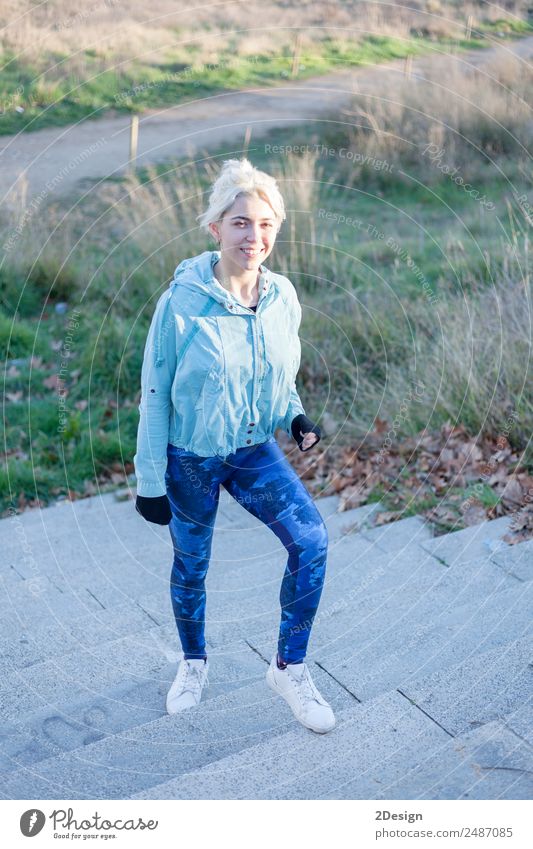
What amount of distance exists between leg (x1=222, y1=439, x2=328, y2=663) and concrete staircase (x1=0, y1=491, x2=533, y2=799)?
1.40 ft

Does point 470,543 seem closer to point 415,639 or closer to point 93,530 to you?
point 415,639

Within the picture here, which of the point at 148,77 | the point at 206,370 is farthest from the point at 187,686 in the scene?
the point at 148,77

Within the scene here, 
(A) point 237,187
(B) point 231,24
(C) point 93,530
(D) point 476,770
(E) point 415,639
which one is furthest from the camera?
(B) point 231,24

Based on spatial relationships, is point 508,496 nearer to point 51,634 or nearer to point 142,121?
point 51,634

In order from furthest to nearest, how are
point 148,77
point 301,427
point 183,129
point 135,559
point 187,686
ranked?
1. point 183,129
2. point 148,77
3. point 135,559
4. point 187,686
5. point 301,427

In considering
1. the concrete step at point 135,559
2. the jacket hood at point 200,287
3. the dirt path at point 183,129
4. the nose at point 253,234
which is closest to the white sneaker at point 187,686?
the concrete step at point 135,559

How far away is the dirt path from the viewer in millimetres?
14531

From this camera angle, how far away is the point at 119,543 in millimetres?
6355

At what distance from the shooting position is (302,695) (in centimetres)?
376

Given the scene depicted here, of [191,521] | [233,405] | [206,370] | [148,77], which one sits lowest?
[191,521]

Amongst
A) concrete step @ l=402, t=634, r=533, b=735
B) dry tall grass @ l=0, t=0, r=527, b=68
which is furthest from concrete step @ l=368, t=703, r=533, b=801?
dry tall grass @ l=0, t=0, r=527, b=68

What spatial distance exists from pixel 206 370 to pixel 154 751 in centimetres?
142

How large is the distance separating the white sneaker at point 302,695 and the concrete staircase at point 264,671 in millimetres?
82

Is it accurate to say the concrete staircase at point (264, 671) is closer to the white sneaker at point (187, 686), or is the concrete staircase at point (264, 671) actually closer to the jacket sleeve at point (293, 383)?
the white sneaker at point (187, 686)
